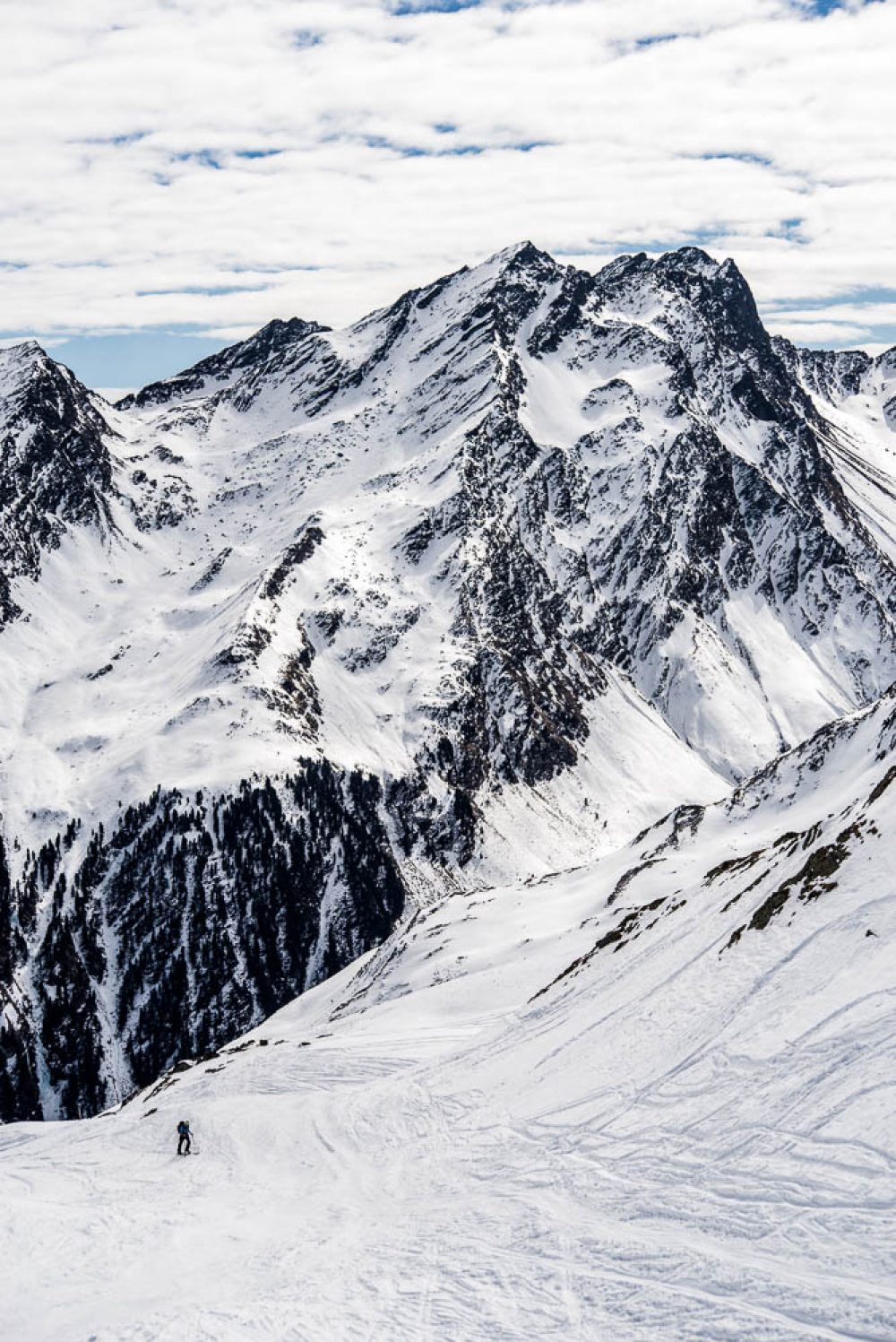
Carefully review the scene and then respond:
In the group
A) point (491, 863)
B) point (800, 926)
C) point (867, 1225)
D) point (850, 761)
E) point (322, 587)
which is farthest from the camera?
point (322, 587)

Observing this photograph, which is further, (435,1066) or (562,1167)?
(435,1066)

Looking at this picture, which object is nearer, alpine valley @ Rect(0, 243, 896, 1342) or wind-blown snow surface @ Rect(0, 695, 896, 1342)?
wind-blown snow surface @ Rect(0, 695, 896, 1342)

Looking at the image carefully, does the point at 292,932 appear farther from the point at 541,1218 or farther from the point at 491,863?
the point at 541,1218

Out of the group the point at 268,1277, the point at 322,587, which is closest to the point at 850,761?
the point at 268,1277

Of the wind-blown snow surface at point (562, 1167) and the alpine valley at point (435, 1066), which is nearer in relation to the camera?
the wind-blown snow surface at point (562, 1167)

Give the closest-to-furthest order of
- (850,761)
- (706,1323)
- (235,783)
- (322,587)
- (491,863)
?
(706,1323)
(850,761)
(235,783)
(491,863)
(322,587)

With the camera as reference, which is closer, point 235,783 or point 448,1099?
point 448,1099

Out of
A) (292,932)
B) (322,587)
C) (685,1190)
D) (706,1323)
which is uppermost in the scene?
(322,587)

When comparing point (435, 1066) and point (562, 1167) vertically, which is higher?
point (435, 1066)
